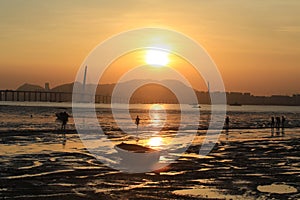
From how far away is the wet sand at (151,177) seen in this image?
781 inches

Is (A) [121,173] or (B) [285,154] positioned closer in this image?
(A) [121,173]

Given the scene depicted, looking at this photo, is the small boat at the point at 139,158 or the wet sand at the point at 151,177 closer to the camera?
the wet sand at the point at 151,177

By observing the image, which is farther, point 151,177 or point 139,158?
point 139,158

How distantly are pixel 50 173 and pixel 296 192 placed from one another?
11514mm

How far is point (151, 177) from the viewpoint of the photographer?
79.1 feet

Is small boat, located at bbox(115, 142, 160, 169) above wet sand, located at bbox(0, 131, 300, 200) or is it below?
above

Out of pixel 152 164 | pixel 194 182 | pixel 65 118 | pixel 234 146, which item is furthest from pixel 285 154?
pixel 65 118

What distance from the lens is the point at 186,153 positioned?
117ft

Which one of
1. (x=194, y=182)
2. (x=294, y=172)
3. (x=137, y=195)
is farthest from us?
(x=294, y=172)

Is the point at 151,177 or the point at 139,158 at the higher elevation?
the point at 139,158

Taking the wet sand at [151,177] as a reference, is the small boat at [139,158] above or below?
above

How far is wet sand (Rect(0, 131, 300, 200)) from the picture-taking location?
65.1 feet

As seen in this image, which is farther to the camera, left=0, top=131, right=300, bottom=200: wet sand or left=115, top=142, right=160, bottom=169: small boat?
left=115, top=142, right=160, bottom=169: small boat

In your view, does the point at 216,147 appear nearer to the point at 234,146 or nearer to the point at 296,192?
the point at 234,146
